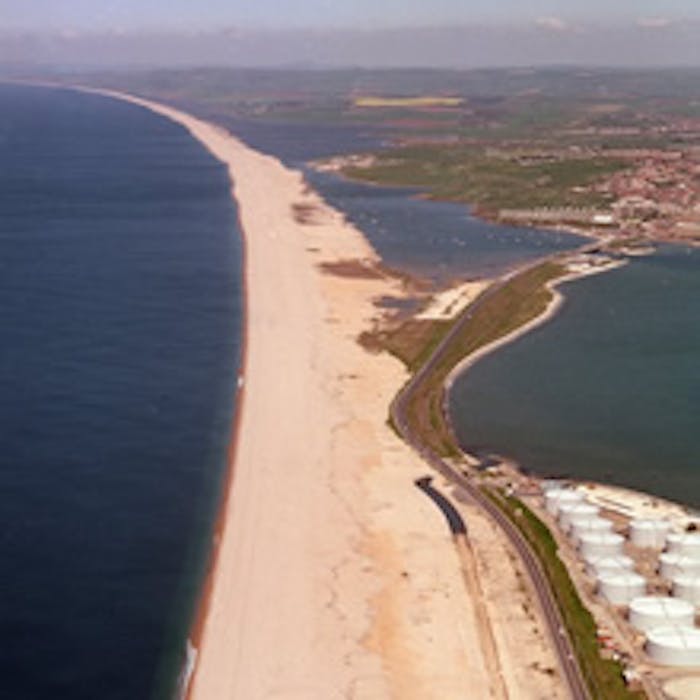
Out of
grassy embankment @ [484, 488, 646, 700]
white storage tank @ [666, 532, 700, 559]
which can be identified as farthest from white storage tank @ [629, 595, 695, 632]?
white storage tank @ [666, 532, 700, 559]

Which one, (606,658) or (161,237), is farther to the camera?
(161,237)

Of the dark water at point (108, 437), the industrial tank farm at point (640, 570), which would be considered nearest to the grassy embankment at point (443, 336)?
Answer: the industrial tank farm at point (640, 570)

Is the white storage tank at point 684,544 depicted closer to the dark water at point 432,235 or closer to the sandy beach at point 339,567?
the sandy beach at point 339,567

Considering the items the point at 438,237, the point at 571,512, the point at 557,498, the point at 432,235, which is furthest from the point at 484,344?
the point at 432,235

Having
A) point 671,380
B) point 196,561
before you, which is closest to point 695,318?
point 671,380

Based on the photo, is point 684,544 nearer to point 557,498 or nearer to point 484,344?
point 557,498

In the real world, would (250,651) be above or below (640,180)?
below

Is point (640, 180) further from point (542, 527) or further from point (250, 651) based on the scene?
point (250, 651)

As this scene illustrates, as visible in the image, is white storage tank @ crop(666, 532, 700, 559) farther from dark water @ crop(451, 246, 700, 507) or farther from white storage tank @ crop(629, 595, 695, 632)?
dark water @ crop(451, 246, 700, 507)
